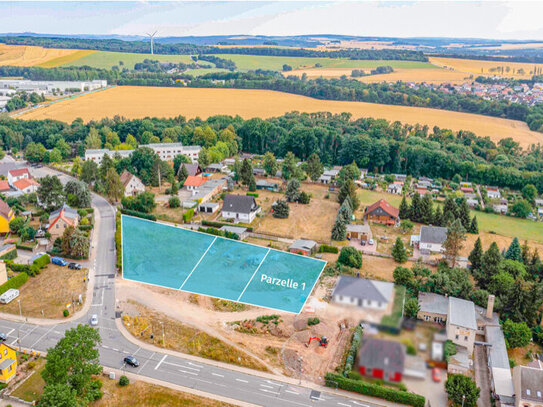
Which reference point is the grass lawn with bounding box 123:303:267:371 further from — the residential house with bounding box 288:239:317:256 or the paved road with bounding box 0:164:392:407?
the residential house with bounding box 288:239:317:256

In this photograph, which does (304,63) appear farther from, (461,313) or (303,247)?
(461,313)

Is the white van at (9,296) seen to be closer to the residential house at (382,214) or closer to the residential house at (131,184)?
the residential house at (131,184)

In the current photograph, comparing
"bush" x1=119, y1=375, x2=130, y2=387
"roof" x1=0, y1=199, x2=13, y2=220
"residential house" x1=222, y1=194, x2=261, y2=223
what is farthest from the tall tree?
"roof" x1=0, y1=199, x2=13, y2=220

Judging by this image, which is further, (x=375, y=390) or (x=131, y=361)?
(x=131, y=361)

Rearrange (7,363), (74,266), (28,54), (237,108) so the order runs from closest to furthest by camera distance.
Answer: (7,363) < (74,266) < (237,108) < (28,54)

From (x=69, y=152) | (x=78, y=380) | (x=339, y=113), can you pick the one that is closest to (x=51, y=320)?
(x=78, y=380)

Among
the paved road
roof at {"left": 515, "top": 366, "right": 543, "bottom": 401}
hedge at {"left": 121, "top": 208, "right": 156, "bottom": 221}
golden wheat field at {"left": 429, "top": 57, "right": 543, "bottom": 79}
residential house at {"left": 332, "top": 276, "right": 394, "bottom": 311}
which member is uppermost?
golden wheat field at {"left": 429, "top": 57, "right": 543, "bottom": 79}

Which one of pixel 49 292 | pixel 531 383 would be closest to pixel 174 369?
pixel 49 292

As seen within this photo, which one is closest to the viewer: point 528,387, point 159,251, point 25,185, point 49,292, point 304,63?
point 528,387
